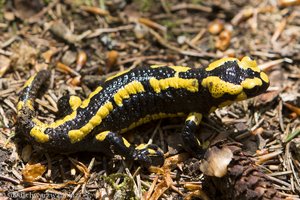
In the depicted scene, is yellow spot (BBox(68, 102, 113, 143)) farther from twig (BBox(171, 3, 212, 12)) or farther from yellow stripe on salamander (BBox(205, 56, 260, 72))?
twig (BBox(171, 3, 212, 12))

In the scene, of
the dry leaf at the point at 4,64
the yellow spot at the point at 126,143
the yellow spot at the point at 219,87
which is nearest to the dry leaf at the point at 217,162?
the yellow spot at the point at 219,87

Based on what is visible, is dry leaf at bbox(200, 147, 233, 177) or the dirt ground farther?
the dirt ground

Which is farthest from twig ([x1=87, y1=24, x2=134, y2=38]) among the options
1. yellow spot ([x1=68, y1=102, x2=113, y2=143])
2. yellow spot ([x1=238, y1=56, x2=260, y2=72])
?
yellow spot ([x1=238, y1=56, x2=260, y2=72])

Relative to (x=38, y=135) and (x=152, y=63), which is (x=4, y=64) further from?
(x=152, y=63)

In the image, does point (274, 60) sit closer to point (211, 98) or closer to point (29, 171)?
point (211, 98)

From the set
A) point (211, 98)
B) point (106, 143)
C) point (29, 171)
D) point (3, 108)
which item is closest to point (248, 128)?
point (211, 98)

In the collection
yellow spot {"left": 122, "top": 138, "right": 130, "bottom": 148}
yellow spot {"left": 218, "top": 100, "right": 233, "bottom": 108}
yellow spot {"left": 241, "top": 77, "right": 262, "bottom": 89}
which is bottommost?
yellow spot {"left": 122, "top": 138, "right": 130, "bottom": 148}

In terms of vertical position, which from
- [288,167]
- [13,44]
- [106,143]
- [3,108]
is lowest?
[288,167]
